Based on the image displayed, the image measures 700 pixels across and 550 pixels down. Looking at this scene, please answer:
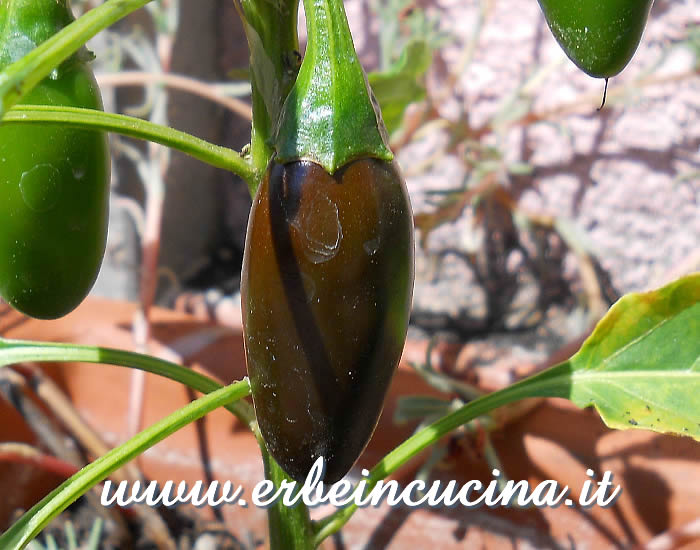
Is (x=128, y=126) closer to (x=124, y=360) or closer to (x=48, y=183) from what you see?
(x=48, y=183)

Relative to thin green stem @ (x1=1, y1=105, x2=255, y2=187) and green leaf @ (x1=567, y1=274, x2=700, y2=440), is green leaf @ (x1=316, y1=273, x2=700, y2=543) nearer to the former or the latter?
green leaf @ (x1=567, y1=274, x2=700, y2=440)

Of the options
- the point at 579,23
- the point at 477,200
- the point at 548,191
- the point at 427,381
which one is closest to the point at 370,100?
the point at 579,23

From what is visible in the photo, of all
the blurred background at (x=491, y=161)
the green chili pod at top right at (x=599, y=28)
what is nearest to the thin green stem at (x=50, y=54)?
the green chili pod at top right at (x=599, y=28)

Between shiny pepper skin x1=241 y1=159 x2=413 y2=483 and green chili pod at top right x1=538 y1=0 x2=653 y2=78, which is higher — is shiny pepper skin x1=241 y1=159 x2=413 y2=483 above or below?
below

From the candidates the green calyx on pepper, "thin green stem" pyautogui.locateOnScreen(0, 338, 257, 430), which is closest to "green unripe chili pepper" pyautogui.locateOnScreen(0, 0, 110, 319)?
"thin green stem" pyautogui.locateOnScreen(0, 338, 257, 430)

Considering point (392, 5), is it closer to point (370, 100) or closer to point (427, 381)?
point (427, 381)

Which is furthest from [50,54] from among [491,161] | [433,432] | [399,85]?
[491,161]
